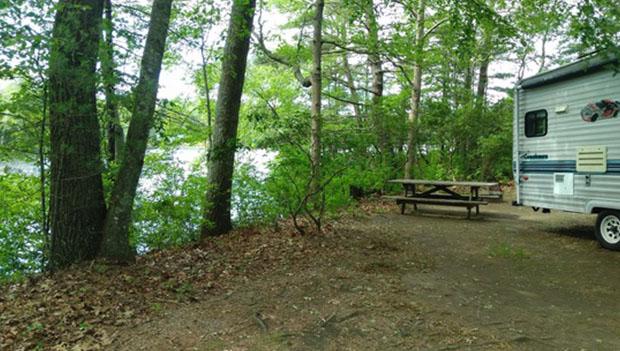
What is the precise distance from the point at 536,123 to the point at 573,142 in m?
0.99

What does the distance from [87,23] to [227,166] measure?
3210mm

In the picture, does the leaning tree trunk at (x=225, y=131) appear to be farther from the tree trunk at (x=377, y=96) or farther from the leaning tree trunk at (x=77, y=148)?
the tree trunk at (x=377, y=96)

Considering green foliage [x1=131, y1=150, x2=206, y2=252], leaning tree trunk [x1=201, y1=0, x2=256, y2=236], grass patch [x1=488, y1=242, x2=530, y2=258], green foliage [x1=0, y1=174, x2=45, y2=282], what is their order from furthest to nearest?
1. green foliage [x1=131, y1=150, x2=206, y2=252]
2. leaning tree trunk [x1=201, y1=0, x2=256, y2=236]
3. grass patch [x1=488, y1=242, x2=530, y2=258]
4. green foliage [x1=0, y1=174, x2=45, y2=282]

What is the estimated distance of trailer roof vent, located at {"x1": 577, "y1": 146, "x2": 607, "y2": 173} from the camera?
6.85 metres

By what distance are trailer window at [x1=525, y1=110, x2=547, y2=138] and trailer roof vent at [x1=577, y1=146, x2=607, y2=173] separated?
37.6 inches

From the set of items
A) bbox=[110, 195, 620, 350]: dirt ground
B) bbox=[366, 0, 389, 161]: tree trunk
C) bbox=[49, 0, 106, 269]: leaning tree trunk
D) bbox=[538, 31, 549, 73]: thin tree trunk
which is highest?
bbox=[538, 31, 549, 73]: thin tree trunk

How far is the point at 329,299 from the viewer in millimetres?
4410

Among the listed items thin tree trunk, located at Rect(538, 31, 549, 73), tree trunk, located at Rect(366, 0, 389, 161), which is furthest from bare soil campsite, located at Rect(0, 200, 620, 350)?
thin tree trunk, located at Rect(538, 31, 549, 73)

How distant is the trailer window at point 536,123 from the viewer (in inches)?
318

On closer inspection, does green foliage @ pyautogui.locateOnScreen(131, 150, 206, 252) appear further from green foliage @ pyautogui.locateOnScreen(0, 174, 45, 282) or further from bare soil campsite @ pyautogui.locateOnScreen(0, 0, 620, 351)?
green foliage @ pyautogui.locateOnScreen(0, 174, 45, 282)

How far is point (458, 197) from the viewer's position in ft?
34.4

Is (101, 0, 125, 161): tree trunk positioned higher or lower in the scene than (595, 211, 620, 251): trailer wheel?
higher

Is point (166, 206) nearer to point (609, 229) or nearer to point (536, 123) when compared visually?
point (536, 123)

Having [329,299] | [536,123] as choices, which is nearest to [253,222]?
[329,299]
